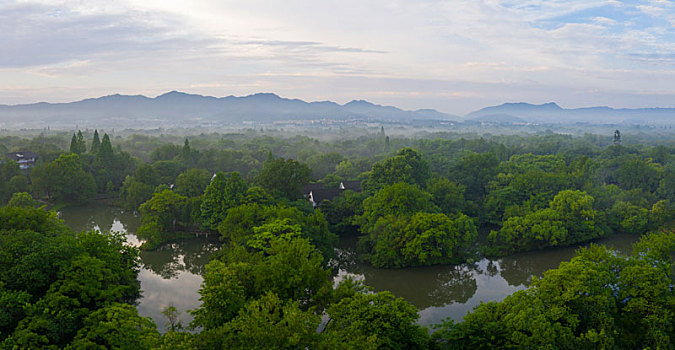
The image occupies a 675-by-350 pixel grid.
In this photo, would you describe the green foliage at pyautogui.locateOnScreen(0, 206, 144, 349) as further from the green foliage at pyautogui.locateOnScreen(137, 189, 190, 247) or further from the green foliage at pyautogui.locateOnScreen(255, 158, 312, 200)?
the green foliage at pyautogui.locateOnScreen(255, 158, 312, 200)

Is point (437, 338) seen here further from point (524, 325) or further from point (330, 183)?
point (330, 183)

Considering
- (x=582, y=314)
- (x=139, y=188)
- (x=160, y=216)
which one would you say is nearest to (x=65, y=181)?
(x=139, y=188)

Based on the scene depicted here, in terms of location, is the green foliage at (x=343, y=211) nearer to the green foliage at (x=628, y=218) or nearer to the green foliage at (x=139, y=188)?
the green foliage at (x=139, y=188)

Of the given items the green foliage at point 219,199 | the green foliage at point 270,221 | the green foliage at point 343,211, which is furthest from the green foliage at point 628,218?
the green foliage at point 219,199

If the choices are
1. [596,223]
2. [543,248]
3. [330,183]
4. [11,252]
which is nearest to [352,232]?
[330,183]

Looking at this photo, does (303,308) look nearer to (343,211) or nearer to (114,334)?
(114,334)

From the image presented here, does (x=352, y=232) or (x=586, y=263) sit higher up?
(x=586, y=263)
